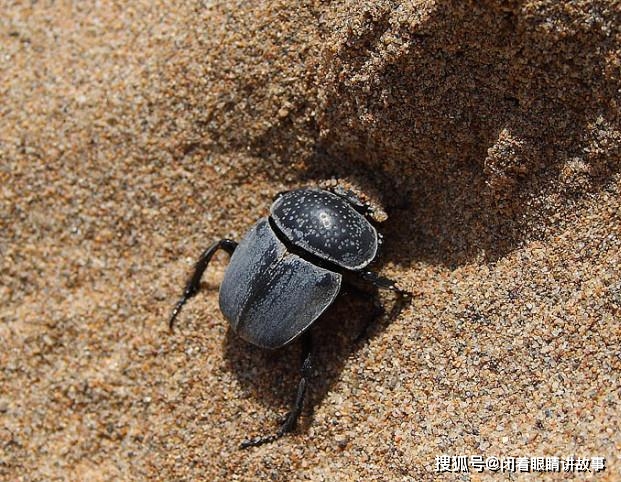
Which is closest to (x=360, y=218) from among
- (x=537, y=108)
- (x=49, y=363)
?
(x=537, y=108)

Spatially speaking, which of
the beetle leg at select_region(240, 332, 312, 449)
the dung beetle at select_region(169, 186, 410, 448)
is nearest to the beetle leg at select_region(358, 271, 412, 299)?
the dung beetle at select_region(169, 186, 410, 448)

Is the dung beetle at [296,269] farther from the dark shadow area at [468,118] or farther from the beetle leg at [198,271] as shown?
the dark shadow area at [468,118]

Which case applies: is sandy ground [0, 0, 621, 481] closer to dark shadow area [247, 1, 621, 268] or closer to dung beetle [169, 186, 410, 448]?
dark shadow area [247, 1, 621, 268]

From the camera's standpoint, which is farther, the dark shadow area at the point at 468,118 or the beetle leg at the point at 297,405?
the beetle leg at the point at 297,405

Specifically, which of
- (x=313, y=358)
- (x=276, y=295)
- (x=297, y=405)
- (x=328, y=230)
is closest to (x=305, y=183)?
(x=328, y=230)

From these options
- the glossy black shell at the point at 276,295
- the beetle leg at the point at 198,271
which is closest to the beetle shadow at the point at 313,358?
the glossy black shell at the point at 276,295

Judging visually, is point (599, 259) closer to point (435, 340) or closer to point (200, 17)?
point (435, 340)

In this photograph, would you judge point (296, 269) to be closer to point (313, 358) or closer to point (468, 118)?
point (313, 358)
